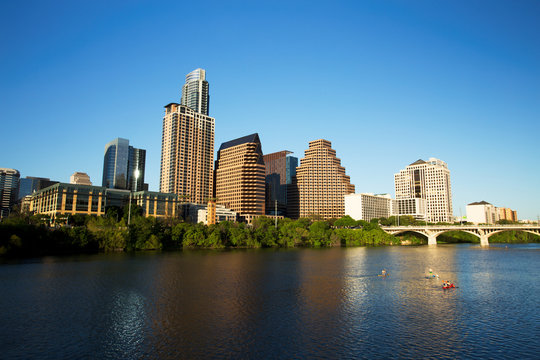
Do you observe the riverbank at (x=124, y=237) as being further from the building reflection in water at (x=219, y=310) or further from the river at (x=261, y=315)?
the building reflection in water at (x=219, y=310)

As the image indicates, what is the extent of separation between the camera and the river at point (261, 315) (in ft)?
118

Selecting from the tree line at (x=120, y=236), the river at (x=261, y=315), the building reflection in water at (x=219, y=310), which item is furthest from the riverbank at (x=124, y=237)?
the building reflection in water at (x=219, y=310)

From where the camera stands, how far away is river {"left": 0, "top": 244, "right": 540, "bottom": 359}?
35.8m

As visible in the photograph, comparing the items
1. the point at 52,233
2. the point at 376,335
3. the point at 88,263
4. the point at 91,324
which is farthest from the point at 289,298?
the point at 52,233

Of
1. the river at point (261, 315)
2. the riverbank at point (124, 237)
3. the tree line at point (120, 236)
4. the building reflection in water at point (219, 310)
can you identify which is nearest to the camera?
the river at point (261, 315)

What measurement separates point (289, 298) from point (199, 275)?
28536 millimetres

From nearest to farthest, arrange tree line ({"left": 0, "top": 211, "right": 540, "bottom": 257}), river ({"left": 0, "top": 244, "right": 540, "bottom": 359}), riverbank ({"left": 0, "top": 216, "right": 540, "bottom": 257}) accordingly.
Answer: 1. river ({"left": 0, "top": 244, "right": 540, "bottom": 359})
2. riverbank ({"left": 0, "top": 216, "right": 540, "bottom": 257})
3. tree line ({"left": 0, "top": 211, "right": 540, "bottom": 257})

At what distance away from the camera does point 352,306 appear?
53.0 metres

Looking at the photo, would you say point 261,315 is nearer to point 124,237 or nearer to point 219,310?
point 219,310

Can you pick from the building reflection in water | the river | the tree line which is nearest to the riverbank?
the tree line

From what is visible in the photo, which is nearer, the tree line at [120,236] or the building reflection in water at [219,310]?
the building reflection in water at [219,310]

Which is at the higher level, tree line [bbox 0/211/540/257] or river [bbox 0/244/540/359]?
tree line [bbox 0/211/540/257]

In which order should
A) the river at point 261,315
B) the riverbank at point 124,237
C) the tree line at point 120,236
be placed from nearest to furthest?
1. the river at point 261,315
2. the riverbank at point 124,237
3. the tree line at point 120,236

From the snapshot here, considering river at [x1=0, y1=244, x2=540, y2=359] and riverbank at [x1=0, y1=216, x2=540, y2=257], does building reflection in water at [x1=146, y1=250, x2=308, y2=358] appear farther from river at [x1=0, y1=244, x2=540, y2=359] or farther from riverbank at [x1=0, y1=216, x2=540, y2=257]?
riverbank at [x1=0, y1=216, x2=540, y2=257]
